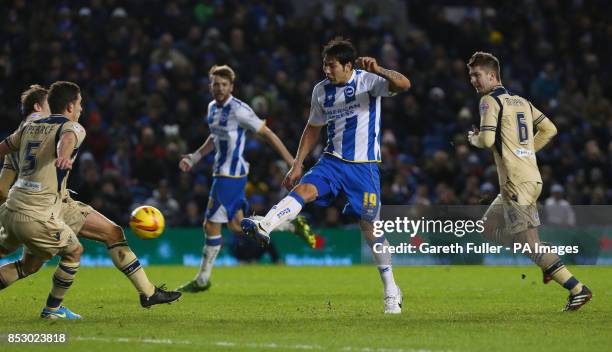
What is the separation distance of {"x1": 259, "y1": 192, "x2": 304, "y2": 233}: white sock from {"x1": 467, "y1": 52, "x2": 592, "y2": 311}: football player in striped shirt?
5.96 ft

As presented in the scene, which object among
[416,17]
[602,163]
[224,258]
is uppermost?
[416,17]

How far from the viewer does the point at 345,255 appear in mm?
21672

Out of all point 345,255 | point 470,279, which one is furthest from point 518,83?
point 470,279

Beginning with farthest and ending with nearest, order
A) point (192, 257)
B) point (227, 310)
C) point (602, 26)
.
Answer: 1. point (602, 26)
2. point (192, 257)
3. point (227, 310)

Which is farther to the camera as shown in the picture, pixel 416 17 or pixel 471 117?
pixel 416 17

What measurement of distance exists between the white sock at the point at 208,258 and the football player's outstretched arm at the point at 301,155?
3713 millimetres

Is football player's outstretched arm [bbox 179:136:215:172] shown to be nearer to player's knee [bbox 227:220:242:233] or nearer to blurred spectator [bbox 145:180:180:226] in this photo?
player's knee [bbox 227:220:242:233]

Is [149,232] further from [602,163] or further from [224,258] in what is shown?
[602,163]

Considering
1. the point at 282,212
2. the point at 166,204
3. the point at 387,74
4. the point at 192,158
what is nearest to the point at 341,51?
the point at 387,74

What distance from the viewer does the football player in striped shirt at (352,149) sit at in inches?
420

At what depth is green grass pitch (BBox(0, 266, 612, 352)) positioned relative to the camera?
8344 millimetres

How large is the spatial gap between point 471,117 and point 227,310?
14.1 m

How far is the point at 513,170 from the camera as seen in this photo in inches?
428

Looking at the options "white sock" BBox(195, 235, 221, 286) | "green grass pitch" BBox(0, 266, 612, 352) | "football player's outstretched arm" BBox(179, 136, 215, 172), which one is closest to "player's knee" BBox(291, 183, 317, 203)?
"green grass pitch" BBox(0, 266, 612, 352)
